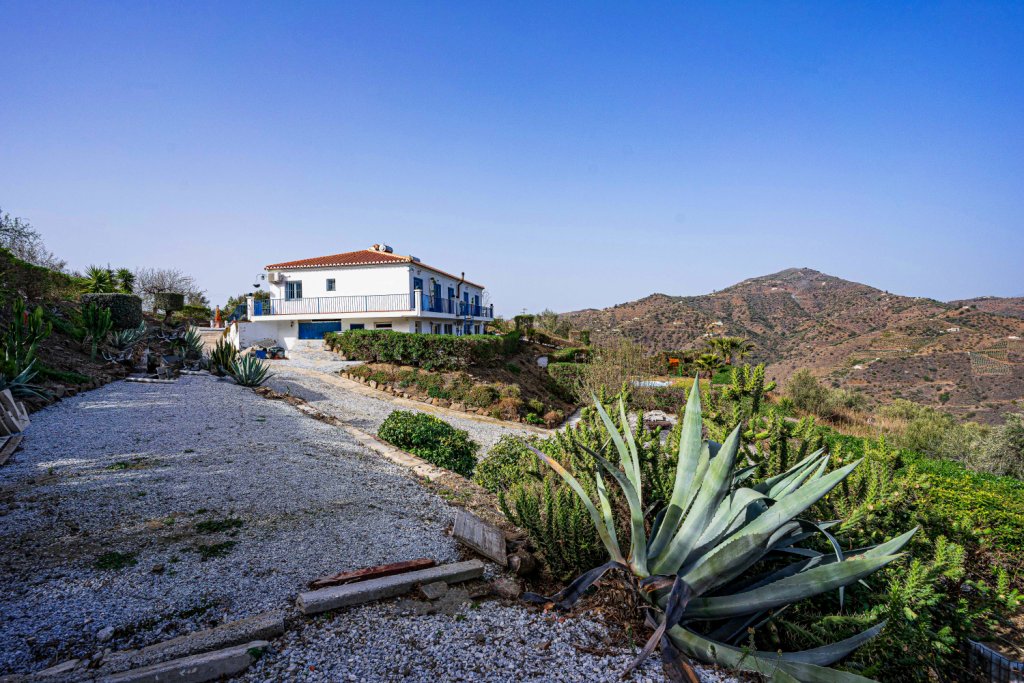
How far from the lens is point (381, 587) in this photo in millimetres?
3551

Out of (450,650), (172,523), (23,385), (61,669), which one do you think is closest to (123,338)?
(23,385)

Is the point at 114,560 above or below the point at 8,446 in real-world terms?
below

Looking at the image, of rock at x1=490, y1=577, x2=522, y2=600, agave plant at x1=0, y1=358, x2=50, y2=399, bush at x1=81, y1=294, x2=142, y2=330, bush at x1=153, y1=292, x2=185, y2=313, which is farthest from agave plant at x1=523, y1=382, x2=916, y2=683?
bush at x1=153, y1=292, x2=185, y2=313

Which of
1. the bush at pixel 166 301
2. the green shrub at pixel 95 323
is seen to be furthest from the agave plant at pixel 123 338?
the bush at pixel 166 301

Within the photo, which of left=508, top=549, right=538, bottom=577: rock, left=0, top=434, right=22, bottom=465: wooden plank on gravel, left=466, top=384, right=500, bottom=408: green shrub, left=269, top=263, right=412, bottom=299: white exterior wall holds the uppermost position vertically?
left=269, top=263, right=412, bottom=299: white exterior wall

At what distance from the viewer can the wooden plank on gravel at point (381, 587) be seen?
3348 millimetres

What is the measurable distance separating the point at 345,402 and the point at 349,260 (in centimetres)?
1624

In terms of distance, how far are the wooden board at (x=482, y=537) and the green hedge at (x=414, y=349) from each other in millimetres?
15358

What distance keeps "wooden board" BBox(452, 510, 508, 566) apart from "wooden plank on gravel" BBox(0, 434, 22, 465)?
6.40 meters

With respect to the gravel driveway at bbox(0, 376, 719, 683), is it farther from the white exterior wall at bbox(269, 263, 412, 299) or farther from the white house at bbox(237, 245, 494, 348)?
the white exterior wall at bbox(269, 263, 412, 299)

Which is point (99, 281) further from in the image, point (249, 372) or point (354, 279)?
point (249, 372)

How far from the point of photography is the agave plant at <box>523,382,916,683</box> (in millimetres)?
2609

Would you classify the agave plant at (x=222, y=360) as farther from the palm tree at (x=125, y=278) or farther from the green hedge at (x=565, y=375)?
the palm tree at (x=125, y=278)

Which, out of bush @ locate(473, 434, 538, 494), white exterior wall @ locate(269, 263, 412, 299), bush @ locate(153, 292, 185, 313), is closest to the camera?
bush @ locate(473, 434, 538, 494)
